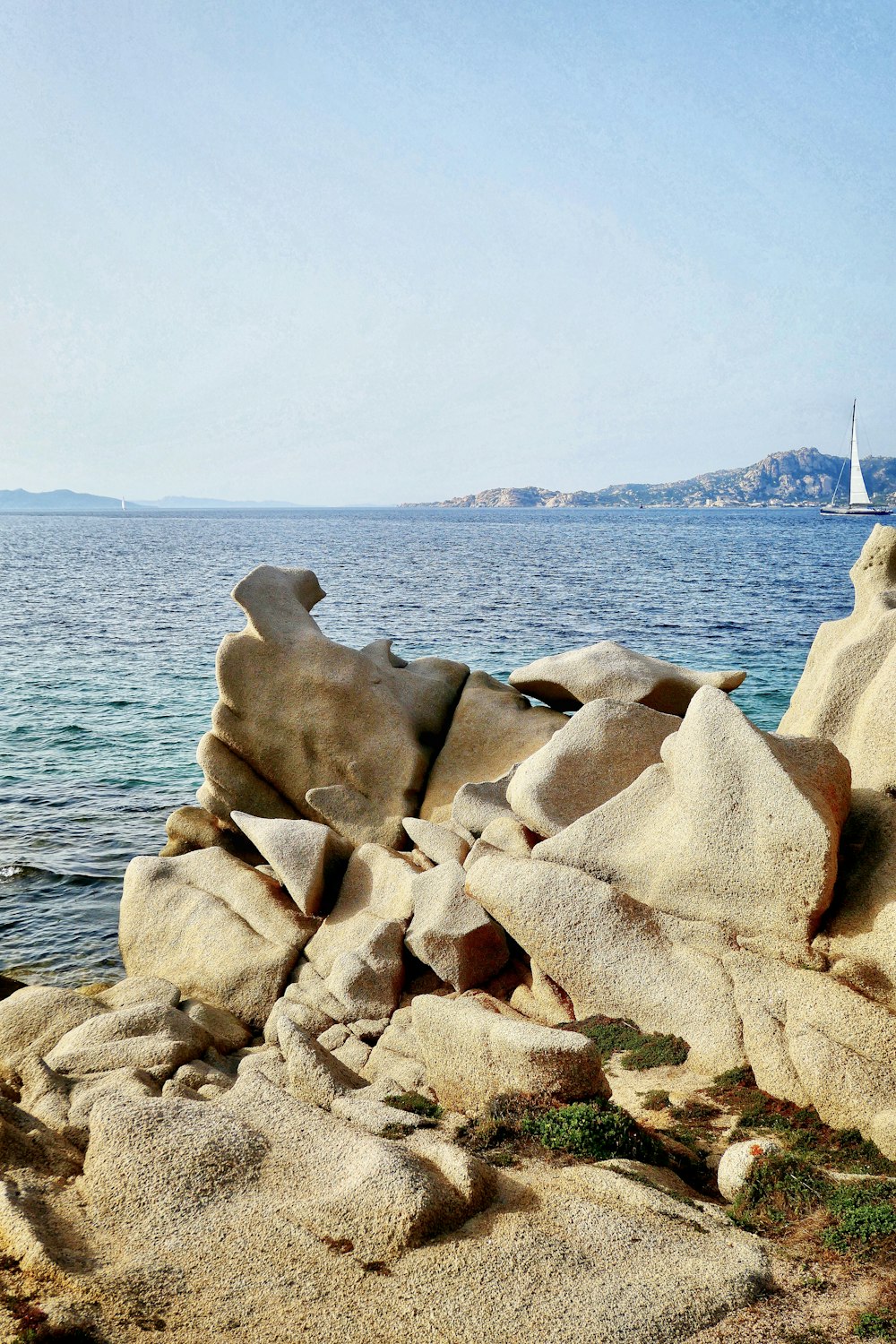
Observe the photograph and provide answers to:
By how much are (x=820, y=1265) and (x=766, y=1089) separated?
308cm

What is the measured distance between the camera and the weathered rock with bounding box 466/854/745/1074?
12.2 meters

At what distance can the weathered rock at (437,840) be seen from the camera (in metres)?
17.2

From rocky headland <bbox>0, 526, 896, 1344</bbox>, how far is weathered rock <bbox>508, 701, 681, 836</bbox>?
0.05 meters

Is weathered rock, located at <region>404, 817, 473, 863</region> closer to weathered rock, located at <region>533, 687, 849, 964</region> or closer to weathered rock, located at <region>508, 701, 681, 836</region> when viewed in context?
weathered rock, located at <region>508, 701, 681, 836</region>

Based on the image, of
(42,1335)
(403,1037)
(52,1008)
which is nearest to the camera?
(42,1335)

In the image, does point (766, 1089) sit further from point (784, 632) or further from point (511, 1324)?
point (784, 632)

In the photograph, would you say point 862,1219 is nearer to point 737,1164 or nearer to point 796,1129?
point 737,1164

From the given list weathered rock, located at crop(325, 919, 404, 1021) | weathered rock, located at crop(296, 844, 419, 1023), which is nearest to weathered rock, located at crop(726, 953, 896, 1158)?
weathered rock, located at crop(325, 919, 404, 1021)

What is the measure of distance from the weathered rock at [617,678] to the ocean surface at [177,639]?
1005cm

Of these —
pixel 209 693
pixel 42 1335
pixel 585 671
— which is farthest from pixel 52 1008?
pixel 209 693

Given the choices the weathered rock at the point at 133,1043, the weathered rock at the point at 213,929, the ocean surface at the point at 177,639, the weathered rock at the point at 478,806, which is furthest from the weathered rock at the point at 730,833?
the ocean surface at the point at 177,639

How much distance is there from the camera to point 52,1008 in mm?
14164

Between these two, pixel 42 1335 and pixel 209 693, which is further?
pixel 209 693

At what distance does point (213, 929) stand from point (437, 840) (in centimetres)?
403
